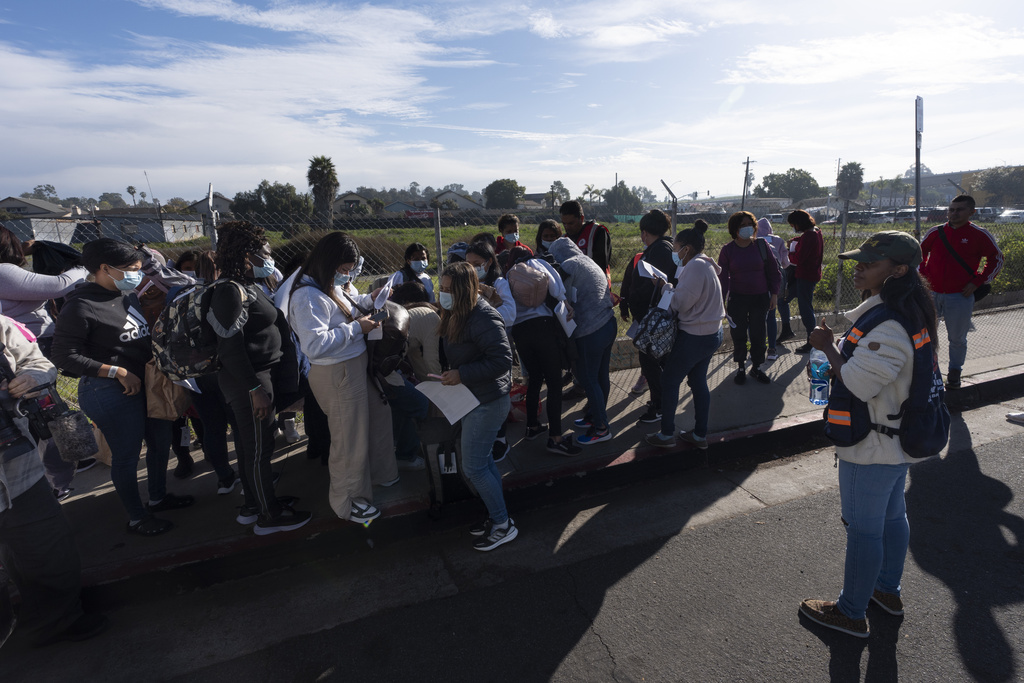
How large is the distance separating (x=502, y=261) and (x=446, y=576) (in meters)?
3.16

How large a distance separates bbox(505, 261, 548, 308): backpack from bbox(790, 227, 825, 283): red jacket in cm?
429

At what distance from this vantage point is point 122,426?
3422mm

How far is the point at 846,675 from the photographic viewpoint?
7.95 feet

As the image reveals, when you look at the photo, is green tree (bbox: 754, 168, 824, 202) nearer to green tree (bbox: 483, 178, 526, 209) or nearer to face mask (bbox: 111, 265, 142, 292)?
green tree (bbox: 483, 178, 526, 209)

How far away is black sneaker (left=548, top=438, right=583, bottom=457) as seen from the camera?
447 centimetres

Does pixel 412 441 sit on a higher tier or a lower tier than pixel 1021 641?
higher

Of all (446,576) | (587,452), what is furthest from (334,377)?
(587,452)

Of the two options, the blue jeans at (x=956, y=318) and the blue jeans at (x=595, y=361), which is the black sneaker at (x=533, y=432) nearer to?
the blue jeans at (x=595, y=361)

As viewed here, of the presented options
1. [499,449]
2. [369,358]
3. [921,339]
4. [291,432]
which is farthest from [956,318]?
[291,432]

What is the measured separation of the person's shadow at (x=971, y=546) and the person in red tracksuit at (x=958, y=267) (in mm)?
1436

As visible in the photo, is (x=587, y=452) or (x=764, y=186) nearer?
(x=587, y=452)

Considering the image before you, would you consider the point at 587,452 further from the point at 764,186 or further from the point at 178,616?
the point at 764,186

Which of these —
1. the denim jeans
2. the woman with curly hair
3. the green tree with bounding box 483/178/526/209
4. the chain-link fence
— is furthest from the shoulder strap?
the green tree with bounding box 483/178/526/209

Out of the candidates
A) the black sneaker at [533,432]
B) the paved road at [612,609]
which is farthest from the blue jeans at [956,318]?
the black sneaker at [533,432]
